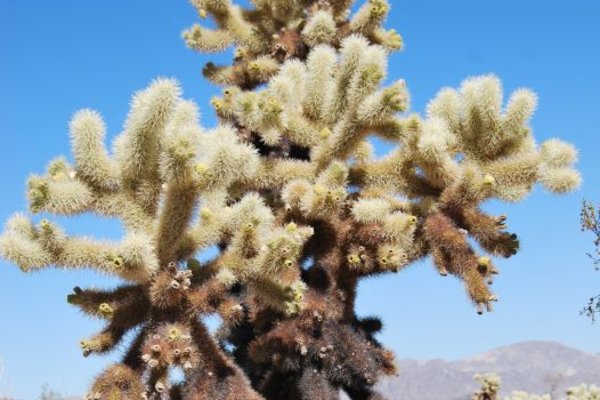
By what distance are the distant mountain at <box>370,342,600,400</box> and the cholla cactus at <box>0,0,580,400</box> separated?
4271 inches

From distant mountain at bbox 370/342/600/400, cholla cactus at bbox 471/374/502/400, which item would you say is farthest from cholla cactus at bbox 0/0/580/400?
distant mountain at bbox 370/342/600/400

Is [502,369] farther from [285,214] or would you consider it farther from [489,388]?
[285,214]

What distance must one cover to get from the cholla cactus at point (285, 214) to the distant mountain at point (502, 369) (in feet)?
356

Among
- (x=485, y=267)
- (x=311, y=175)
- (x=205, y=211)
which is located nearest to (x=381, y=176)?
(x=311, y=175)

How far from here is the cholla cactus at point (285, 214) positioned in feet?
15.0

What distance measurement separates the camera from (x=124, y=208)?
4832mm

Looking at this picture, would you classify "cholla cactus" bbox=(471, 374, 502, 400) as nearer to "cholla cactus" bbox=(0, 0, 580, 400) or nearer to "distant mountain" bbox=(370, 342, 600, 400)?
"cholla cactus" bbox=(0, 0, 580, 400)

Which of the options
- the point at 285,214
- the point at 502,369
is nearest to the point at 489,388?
the point at 285,214

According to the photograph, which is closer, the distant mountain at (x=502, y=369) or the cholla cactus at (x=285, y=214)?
the cholla cactus at (x=285, y=214)

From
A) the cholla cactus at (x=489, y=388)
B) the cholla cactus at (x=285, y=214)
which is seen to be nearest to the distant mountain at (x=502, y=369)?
the cholla cactus at (x=489, y=388)

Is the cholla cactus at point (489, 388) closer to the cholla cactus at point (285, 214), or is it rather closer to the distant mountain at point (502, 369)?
the cholla cactus at point (285, 214)

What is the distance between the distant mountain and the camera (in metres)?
121

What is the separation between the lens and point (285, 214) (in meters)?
5.55

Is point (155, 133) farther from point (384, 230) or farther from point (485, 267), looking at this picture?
point (485, 267)
